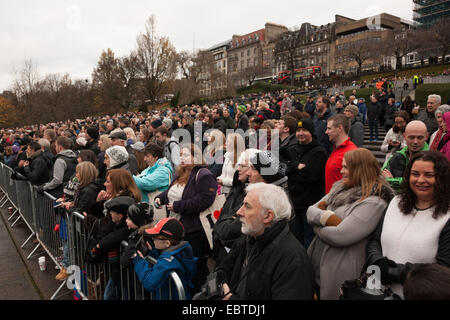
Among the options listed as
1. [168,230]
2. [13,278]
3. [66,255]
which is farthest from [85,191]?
[13,278]

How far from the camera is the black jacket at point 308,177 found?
3959mm

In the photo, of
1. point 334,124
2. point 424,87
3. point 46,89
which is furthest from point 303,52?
point 334,124

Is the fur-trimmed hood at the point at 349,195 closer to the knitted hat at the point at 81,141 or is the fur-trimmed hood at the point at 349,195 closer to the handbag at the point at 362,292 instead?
the handbag at the point at 362,292

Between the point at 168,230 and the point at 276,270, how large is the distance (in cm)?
102

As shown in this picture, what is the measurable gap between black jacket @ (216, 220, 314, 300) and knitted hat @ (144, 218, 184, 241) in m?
0.67

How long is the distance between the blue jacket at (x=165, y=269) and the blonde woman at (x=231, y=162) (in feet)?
4.90

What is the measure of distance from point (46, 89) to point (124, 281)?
50.8 m

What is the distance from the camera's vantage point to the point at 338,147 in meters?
3.89

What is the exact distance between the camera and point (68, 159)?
5.25 m

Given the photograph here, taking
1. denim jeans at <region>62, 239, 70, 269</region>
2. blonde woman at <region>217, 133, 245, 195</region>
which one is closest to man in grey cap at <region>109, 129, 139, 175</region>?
denim jeans at <region>62, 239, 70, 269</region>

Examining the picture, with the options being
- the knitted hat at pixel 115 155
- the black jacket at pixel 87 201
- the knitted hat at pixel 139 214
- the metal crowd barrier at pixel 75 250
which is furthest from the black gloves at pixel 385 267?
the knitted hat at pixel 115 155

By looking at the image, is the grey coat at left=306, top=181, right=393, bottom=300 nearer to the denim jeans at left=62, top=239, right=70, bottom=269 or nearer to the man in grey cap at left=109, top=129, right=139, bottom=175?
the denim jeans at left=62, top=239, right=70, bottom=269

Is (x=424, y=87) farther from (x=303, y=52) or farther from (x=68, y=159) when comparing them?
(x=303, y=52)

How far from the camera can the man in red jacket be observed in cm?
376
